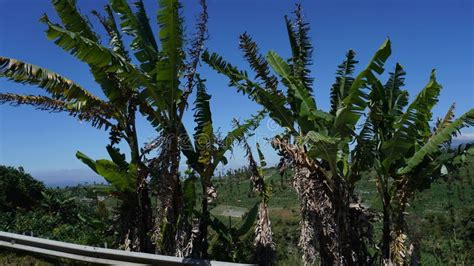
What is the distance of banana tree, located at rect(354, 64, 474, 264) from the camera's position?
6879 millimetres

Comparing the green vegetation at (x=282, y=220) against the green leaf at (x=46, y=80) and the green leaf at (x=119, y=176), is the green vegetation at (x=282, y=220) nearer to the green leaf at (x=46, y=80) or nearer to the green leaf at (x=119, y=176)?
the green leaf at (x=119, y=176)

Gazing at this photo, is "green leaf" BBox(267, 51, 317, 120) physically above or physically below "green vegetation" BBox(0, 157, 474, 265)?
above

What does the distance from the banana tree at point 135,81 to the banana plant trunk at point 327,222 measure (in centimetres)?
210

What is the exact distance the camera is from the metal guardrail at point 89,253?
5902mm

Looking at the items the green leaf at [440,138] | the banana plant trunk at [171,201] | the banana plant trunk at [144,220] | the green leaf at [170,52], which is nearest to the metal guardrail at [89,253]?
the banana plant trunk at [171,201]

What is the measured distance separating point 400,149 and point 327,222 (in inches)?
62.9

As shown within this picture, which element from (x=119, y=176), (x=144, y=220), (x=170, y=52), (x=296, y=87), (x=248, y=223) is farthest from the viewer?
(x=248, y=223)

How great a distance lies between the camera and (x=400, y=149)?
698 cm

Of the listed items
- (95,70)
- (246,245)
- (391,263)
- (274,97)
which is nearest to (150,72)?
(95,70)

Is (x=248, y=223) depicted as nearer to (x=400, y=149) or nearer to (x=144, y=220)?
(x=144, y=220)

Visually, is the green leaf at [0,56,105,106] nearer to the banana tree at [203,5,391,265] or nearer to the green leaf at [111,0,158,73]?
the green leaf at [111,0,158,73]

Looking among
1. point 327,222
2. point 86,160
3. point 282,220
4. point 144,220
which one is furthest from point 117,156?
point 282,220

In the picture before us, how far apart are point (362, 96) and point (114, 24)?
4.99 m

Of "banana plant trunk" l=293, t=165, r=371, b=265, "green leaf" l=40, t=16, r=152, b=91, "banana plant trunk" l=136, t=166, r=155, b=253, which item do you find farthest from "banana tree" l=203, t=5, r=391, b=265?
"banana plant trunk" l=136, t=166, r=155, b=253
